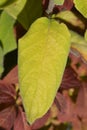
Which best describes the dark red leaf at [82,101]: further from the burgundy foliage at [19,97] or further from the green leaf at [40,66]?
the green leaf at [40,66]

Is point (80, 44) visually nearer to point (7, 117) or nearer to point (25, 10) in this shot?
point (25, 10)

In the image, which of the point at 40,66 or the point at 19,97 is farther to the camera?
the point at 19,97

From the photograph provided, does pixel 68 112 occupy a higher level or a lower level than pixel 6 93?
lower

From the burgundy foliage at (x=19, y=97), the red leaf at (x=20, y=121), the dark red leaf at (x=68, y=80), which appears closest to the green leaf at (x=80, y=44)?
the burgundy foliage at (x=19, y=97)

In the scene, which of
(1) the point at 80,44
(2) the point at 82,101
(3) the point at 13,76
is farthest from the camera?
(2) the point at 82,101

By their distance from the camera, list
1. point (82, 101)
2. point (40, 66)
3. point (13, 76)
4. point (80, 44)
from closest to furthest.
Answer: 1. point (40, 66)
2. point (80, 44)
3. point (13, 76)
4. point (82, 101)

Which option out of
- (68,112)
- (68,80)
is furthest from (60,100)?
(68,112)

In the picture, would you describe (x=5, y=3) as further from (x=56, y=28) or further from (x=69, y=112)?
(x=69, y=112)
